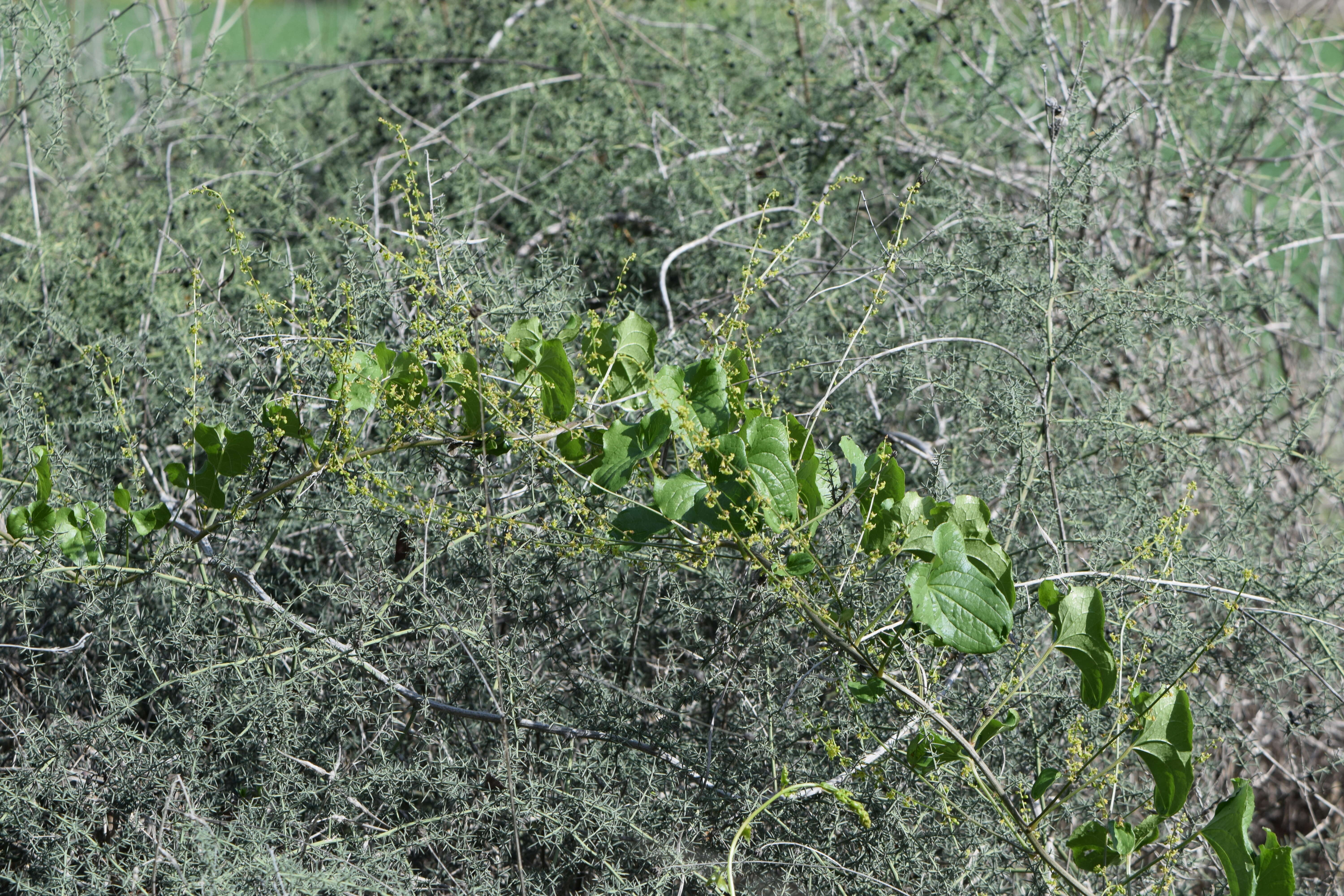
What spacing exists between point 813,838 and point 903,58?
2.07 metres

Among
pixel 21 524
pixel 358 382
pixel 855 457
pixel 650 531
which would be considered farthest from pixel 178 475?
pixel 855 457

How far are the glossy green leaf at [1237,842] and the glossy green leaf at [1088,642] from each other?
0.17 meters

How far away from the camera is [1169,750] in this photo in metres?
1.26

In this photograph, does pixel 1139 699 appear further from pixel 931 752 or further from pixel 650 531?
pixel 650 531

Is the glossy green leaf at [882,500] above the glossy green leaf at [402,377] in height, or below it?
below

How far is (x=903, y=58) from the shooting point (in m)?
2.78

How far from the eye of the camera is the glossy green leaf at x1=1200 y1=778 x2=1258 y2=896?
3.89ft

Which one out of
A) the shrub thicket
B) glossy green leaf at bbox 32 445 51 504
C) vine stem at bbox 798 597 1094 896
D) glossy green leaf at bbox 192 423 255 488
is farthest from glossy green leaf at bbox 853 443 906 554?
glossy green leaf at bbox 32 445 51 504

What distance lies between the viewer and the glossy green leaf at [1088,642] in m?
1.25

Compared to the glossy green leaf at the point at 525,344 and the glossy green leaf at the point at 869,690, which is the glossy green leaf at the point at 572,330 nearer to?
the glossy green leaf at the point at 525,344

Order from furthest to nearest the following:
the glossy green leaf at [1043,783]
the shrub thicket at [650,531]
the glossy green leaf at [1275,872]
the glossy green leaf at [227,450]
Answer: the glossy green leaf at [227,450] → the shrub thicket at [650,531] → the glossy green leaf at [1043,783] → the glossy green leaf at [1275,872]

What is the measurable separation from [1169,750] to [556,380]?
886 millimetres

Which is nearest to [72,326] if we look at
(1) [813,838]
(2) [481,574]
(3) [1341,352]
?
(2) [481,574]

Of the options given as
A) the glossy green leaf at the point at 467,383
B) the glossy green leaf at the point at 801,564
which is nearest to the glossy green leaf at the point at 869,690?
the glossy green leaf at the point at 801,564
